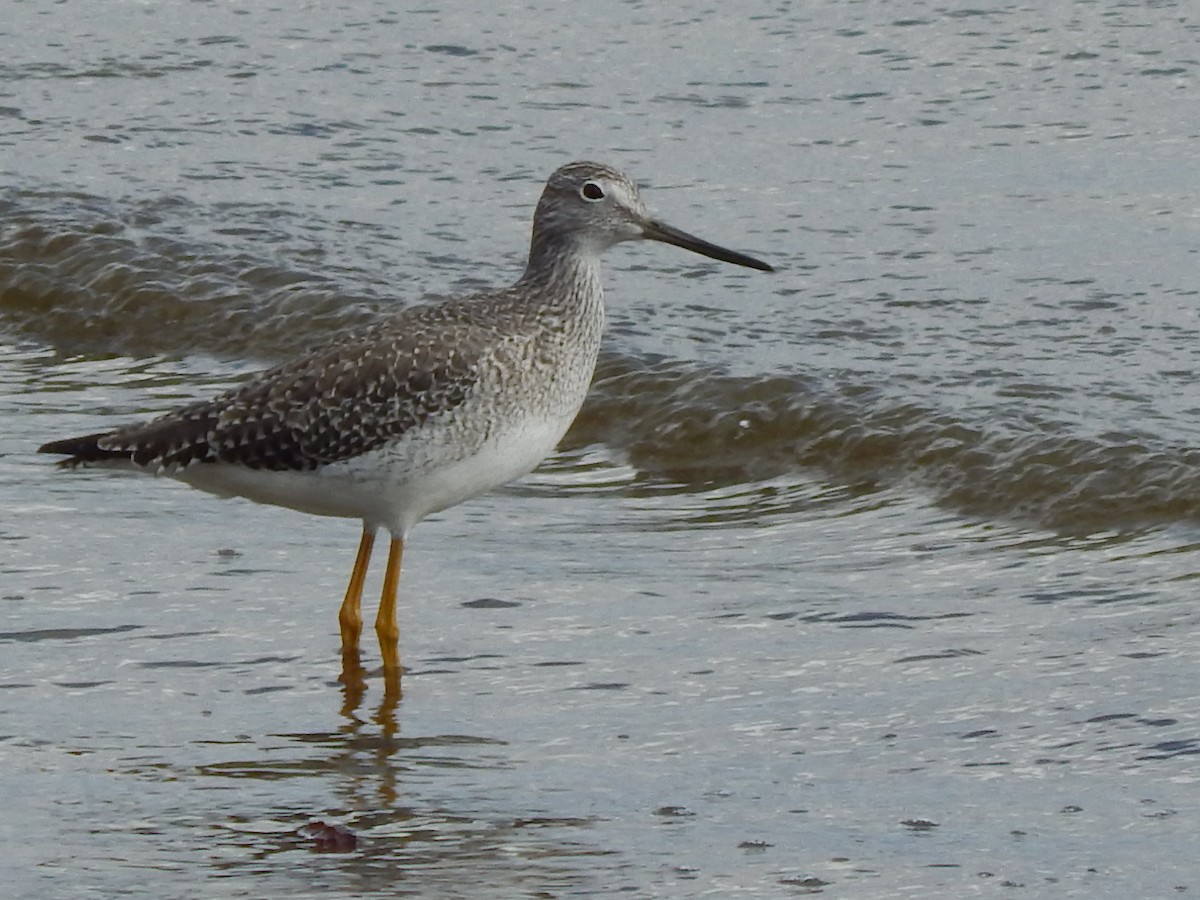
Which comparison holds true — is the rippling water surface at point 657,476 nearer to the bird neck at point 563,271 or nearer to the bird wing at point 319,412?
the bird wing at point 319,412

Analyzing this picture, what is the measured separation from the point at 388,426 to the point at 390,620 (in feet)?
1.97

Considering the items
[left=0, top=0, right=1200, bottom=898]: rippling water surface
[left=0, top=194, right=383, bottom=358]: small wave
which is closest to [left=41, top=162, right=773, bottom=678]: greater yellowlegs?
[left=0, top=0, right=1200, bottom=898]: rippling water surface

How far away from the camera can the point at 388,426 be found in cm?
716

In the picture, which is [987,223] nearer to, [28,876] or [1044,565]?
[1044,565]

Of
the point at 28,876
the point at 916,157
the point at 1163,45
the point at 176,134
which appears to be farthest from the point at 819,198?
the point at 28,876

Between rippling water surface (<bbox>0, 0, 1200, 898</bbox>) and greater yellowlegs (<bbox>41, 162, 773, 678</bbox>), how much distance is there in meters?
0.42

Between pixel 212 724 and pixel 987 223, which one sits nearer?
pixel 212 724

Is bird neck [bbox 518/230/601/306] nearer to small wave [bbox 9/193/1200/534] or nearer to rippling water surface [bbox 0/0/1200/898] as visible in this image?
rippling water surface [bbox 0/0/1200/898]

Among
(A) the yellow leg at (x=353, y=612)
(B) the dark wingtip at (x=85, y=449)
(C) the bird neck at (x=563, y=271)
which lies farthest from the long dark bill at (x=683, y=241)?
(B) the dark wingtip at (x=85, y=449)

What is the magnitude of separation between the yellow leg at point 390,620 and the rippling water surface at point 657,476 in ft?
0.30

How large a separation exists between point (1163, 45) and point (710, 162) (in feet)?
9.68

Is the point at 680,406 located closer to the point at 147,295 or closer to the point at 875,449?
the point at 875,449

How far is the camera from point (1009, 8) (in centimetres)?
1456

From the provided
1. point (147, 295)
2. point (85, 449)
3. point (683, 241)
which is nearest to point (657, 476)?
point (683, 241)
